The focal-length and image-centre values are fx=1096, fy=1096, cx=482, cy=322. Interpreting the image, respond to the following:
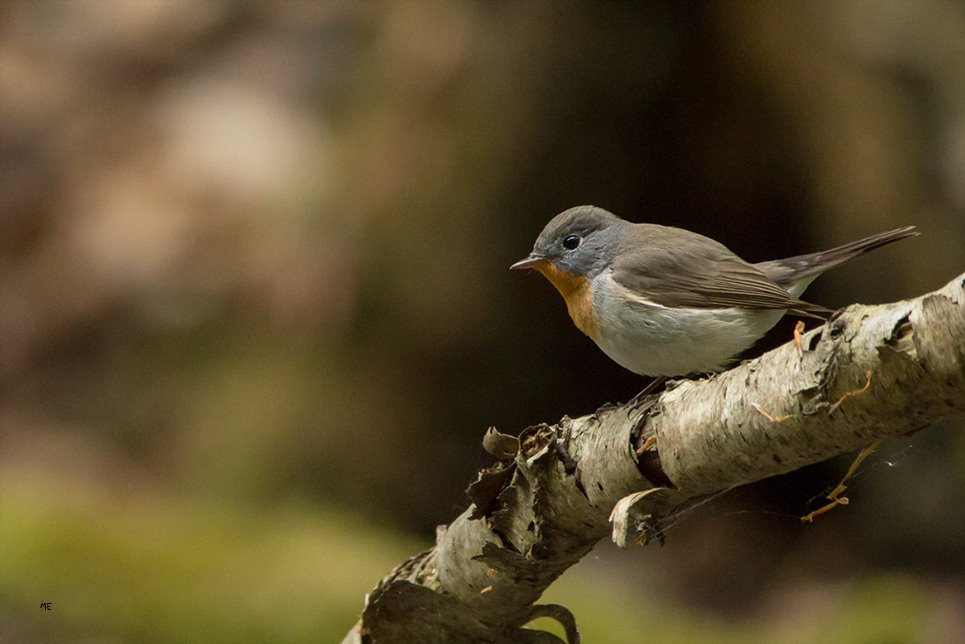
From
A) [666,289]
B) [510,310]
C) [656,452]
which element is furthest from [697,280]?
[510,310]

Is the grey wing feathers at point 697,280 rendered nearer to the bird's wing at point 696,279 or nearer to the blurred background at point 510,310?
the bird's wing at point 696,279

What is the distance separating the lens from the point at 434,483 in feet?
22.0

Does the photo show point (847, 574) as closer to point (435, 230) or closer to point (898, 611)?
point (898, 611)

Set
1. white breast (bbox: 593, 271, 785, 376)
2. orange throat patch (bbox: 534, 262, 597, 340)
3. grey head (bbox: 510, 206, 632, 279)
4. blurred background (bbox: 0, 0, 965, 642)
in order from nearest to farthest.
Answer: white breast (bbox: 593, 271, 785, 376) → orange throat patch (bbox: 534, 262, 597, 340) → grey head (bbox: 510, 206, 632, 279) → blurred background (bbox: 0, 0, 965, 642)

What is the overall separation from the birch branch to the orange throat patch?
1170 mm

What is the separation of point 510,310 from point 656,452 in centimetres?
437

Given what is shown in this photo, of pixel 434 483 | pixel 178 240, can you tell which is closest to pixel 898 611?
pixel 434 483

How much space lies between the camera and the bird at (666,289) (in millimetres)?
3717

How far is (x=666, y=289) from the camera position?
387 centimetres

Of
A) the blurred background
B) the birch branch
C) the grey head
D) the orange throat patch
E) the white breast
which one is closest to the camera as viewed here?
the birch branch

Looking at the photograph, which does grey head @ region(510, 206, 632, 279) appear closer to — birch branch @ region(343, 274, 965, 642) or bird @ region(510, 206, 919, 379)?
bird @ region(510, 206, 919, 379)

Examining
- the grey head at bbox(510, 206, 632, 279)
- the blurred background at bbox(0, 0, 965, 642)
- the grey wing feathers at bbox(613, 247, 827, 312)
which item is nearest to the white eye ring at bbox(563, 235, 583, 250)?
the grey head at bbox(510, 206, 632, 279)

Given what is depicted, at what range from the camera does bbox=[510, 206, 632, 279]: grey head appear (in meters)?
4.06

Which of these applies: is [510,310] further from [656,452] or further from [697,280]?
[656,452]
